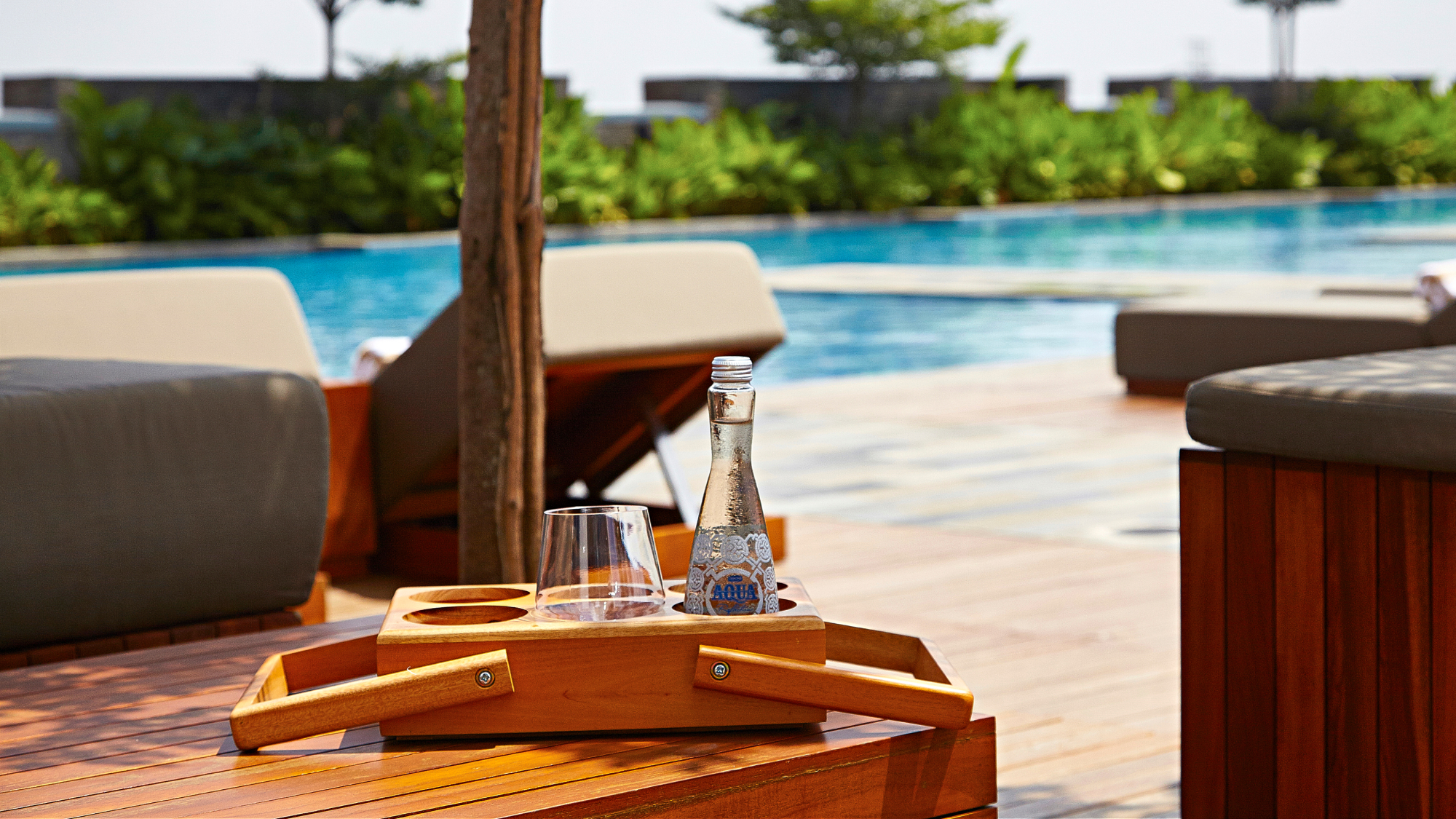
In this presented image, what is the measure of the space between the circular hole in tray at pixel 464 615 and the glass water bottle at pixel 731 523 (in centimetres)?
18

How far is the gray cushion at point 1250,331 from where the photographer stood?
6.75 meters

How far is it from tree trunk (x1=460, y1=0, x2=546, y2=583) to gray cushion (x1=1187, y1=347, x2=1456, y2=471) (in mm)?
1020

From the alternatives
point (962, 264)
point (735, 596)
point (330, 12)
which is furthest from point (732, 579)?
point (330, 12)

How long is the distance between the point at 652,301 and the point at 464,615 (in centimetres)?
245

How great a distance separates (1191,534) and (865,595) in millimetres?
1807

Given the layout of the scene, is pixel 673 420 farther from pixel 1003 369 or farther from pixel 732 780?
pixel 1003 369

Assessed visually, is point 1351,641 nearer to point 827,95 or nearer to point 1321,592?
point 1321,592

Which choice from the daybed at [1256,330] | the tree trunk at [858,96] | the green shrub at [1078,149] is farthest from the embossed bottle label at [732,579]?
the tree trunk at [858,96]

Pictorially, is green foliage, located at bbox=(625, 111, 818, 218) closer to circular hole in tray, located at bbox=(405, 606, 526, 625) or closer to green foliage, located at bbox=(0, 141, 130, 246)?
green foliage, located at bbox=(0, 141, 130, 246)

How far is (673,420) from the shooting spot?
4633 mm

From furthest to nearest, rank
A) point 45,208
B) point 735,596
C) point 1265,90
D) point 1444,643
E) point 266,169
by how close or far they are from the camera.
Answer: point 1265,90 → point 266,169 → point 45,208 → point 1444,643 → point 735,596

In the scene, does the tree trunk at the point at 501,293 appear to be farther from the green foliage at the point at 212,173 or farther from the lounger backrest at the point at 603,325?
the green foliage at the point at 212,173

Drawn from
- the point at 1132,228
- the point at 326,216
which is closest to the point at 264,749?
the point at 326,216

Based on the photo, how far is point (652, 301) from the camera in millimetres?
4055
